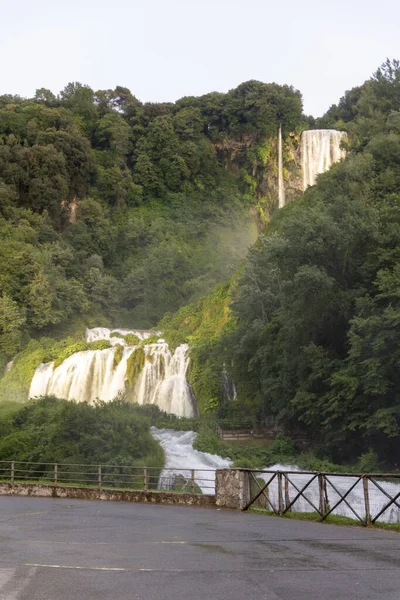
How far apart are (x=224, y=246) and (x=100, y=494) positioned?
59.3 meters

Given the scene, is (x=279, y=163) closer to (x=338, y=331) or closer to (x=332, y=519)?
(x=338, y=331)

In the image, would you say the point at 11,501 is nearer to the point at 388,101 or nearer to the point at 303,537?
the point at 303,537

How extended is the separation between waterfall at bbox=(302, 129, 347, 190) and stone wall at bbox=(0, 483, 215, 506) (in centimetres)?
6251

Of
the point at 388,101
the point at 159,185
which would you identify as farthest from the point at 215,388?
the point at 159,185

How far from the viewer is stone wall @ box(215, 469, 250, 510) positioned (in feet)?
58.6

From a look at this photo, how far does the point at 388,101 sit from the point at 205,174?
33246 mm

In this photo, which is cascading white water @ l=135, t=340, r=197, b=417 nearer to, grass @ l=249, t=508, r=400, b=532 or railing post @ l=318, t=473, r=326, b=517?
grass @ l=249, t=508, r=400, b=532

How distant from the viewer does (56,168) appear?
75438 mm

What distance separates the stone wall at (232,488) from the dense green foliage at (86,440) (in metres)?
12.6

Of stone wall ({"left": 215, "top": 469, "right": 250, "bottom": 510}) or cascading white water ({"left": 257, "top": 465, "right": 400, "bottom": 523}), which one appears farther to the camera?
cascading white water ({"left": 257, "top": 465, "right": 400, "bottom": 523})

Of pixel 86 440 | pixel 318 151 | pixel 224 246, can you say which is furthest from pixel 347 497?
pixel 318 151

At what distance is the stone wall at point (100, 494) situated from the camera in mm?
20062

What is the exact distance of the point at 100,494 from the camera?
72.9 feet

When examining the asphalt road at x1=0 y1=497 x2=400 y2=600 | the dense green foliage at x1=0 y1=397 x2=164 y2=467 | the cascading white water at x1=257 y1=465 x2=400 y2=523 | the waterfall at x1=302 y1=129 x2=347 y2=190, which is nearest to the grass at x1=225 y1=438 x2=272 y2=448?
the dense green foliage at x1=0 y1=397 x2=164 y2=467
